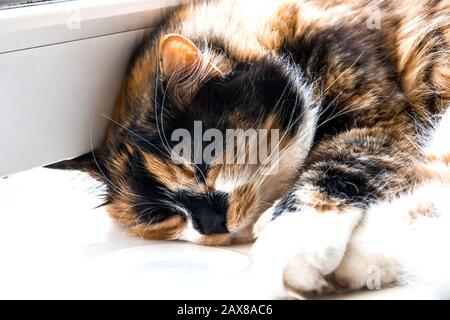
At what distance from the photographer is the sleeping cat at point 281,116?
112 centimetres

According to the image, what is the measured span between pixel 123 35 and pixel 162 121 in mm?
210

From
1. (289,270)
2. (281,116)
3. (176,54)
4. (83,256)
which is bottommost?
(83,256)

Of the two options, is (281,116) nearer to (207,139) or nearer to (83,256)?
(207,139)

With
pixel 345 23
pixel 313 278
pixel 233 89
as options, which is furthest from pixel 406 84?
pixel 313 278

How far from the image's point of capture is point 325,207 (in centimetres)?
107

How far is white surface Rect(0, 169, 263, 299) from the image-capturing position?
3.44 feet

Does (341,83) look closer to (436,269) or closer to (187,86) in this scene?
(187,86)

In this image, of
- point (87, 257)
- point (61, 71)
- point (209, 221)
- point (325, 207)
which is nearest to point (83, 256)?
point (87, 257)

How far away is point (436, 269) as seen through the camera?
3.31 feet

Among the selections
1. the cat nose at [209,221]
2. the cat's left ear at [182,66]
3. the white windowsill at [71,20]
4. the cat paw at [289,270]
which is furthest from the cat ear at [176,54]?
the cat paw at [289,270]

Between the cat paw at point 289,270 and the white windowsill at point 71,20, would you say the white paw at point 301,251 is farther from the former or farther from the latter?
the white windowsill at point 71,20

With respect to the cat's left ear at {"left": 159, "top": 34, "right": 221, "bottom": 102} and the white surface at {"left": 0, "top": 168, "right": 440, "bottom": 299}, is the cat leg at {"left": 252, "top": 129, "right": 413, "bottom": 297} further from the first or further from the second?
the cat's left ear at {"left": 159, "top": 34, "right": 221, "bottom": 102}

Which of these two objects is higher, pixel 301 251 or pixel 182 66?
pixel 182 66

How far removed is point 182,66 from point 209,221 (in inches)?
11.9
